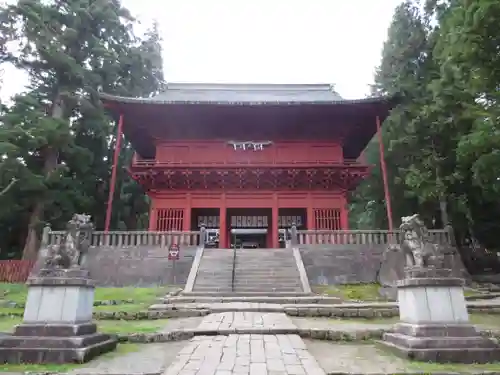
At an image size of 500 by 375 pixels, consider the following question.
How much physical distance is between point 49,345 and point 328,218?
1591cm

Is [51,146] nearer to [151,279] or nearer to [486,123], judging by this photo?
[151,279]

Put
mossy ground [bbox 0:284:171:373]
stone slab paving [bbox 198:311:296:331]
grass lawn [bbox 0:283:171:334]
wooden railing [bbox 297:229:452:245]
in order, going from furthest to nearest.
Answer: wooden railing [bbox 297:229:452:245]
grass lawn [bbox 0:283:171:334]
stone slab paving [bbox 198:311:296:331]
mossy ground [bbox 0:284:171:373]

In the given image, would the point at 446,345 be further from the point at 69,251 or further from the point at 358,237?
the point at 358,237

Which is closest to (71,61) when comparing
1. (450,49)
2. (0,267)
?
(0,267)

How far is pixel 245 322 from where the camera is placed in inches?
267

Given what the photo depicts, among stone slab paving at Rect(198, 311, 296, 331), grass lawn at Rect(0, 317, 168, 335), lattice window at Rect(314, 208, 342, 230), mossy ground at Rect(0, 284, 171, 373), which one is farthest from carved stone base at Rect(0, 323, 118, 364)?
lattice window at Rect(314, 208, 342, 230)

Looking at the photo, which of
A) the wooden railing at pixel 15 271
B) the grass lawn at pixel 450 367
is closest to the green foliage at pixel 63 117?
the wooden railing at pixel 15 271

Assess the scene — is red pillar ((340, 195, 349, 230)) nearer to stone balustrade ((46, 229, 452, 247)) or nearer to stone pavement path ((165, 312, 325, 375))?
stone balustrade ((46, 229, 452, 247))

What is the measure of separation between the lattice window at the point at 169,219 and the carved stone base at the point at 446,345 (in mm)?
15085

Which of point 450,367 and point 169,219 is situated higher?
point 169,219

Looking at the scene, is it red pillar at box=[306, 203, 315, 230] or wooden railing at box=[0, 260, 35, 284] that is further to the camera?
red pillar at box=[306, 203, 315, 230]

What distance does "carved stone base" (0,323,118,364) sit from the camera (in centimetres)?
477

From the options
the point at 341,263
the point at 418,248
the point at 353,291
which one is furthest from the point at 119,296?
the point at 418,248

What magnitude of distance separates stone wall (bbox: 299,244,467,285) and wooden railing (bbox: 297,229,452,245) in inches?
15.1
